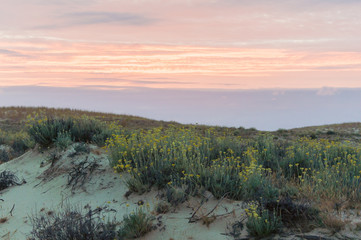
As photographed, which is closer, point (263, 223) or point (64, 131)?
point (263, 223)

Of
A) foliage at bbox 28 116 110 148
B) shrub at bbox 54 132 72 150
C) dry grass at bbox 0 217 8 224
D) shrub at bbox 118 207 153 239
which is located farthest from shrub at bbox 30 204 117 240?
foliage at bbox 28 116 110 148

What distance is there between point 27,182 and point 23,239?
121 inches

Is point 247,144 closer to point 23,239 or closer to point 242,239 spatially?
point 242,239

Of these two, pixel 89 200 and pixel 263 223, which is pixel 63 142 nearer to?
pixel 89 200

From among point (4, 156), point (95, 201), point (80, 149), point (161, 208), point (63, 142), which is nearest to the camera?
point (161, 208)

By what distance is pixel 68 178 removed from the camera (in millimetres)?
7551

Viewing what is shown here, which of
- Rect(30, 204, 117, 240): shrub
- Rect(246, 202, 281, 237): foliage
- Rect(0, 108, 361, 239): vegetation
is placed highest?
Rect(0, 108, 361, 239): vegetation

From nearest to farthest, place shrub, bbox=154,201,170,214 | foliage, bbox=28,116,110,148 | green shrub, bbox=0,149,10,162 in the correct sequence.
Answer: shrub, bbox=154,201,170,214
foliage, bbox=28,116,110,148
green shrub, bbox=0,149,10,162

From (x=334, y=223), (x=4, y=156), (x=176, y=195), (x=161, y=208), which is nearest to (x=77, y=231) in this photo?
(x=161, y=208)

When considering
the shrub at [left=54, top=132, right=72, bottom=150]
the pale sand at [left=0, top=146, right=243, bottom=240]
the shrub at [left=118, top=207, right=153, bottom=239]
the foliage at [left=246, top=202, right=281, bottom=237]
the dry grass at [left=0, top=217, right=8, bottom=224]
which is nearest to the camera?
the foliage at [left=246, top=202, right=281, bottom=237]

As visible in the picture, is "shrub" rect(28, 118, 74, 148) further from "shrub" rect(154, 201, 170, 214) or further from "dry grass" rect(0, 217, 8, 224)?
"shrub" rect(154, 201, 170, 214)

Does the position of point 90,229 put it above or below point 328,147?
below

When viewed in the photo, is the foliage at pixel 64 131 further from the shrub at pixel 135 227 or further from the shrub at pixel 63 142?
the shrub at pixel 135 227

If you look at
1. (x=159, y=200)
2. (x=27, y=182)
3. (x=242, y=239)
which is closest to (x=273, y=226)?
(x=242, y=239)
